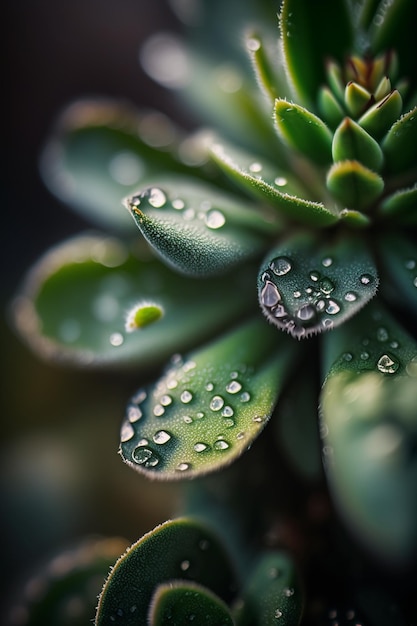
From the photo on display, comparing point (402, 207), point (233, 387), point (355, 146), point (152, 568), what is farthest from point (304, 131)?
point (152, 568)

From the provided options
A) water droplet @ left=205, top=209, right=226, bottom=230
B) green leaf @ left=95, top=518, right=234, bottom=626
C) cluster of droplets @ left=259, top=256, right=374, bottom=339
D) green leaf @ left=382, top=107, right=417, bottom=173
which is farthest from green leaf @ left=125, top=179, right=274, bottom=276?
green leaf @ left=95, top=518, right=234, bottom=626

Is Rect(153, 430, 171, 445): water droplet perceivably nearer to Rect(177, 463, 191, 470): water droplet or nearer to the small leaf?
Rect(177, 463, 191, 470): water droplet

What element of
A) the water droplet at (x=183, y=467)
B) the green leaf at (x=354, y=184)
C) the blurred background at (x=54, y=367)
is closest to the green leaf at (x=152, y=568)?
the water droplet at (x=183, y=467)

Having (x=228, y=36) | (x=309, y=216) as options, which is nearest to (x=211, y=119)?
(x=228, y=36)

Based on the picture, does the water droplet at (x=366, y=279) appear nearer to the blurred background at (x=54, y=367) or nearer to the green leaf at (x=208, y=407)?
the green leaf at (x=208, y=407)

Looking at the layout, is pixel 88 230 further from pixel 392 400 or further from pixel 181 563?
pixel 392 400
